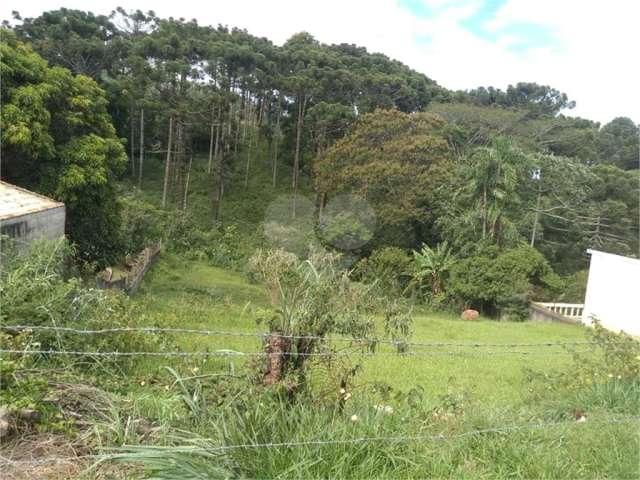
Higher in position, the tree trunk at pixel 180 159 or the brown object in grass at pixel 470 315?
the tree trunk at pixel 180 159

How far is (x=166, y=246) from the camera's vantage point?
2273 cm

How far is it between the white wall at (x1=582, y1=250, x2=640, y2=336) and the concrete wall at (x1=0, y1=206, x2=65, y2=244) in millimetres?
12370

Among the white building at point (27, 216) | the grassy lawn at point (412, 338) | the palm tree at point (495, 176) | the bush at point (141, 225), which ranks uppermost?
the palm tree at point (495, 176)

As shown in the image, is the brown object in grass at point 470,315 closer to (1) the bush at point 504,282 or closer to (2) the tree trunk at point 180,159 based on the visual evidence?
(1) the bush at point 504,282

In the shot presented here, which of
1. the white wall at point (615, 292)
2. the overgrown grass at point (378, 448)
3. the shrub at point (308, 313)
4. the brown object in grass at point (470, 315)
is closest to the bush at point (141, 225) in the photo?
the brown object in grass at point (470, 315)

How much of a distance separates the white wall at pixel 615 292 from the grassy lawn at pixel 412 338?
1160 millimetres

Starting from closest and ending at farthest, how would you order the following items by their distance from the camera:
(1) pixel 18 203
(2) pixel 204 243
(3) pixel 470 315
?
(1) pixel 18 203 < (3) pixel 470 315 < (2) pixel 204 243

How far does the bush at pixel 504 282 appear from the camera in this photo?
17.2 m

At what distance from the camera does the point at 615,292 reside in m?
14.7

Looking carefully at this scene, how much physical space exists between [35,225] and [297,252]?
529 inches

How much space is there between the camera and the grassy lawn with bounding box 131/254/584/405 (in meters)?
6.60

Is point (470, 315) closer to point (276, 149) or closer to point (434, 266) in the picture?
point (434, 266)

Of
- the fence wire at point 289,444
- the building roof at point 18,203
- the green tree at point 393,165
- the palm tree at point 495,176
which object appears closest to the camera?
the fence wire at point 289,444

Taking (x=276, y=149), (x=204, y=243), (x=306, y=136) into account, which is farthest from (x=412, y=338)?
(x=276, y=149)
